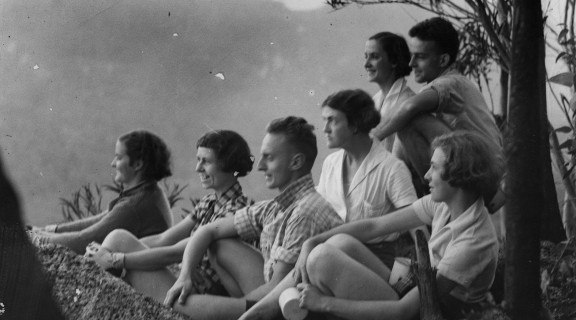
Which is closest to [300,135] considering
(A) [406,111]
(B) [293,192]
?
(B) [293,192]

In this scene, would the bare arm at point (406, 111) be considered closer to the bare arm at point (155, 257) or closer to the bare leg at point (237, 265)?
the bare leg at point (237, 265)

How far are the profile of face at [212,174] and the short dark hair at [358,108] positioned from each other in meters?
0.65

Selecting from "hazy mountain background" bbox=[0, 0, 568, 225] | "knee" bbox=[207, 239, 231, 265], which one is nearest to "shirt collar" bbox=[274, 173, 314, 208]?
"hazy mountain background" bbox=[0, 0, 568, 225]

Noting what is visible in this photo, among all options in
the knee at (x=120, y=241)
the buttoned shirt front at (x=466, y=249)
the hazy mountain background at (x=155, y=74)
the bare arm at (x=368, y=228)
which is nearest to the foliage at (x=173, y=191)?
the hazy mountain background at (x=155, y=74)

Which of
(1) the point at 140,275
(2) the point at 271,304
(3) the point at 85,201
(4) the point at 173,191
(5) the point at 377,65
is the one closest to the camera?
(2) the point at 271,304

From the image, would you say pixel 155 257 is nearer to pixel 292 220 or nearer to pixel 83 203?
pixel 83 203

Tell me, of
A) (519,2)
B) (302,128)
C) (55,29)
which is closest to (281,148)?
(302,128)

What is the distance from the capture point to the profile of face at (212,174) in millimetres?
6012

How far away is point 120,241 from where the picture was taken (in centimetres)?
618

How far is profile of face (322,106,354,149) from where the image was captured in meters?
5.71

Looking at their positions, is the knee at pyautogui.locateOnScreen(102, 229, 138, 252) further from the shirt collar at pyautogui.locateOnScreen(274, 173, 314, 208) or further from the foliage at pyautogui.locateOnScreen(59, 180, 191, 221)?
the shirt collar at pyautogui.locateOnScreen(274, 173, 314, 208)

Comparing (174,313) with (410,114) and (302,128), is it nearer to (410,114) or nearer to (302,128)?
(302,128)

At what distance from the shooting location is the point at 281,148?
18.9ft

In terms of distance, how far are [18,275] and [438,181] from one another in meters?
2.45
